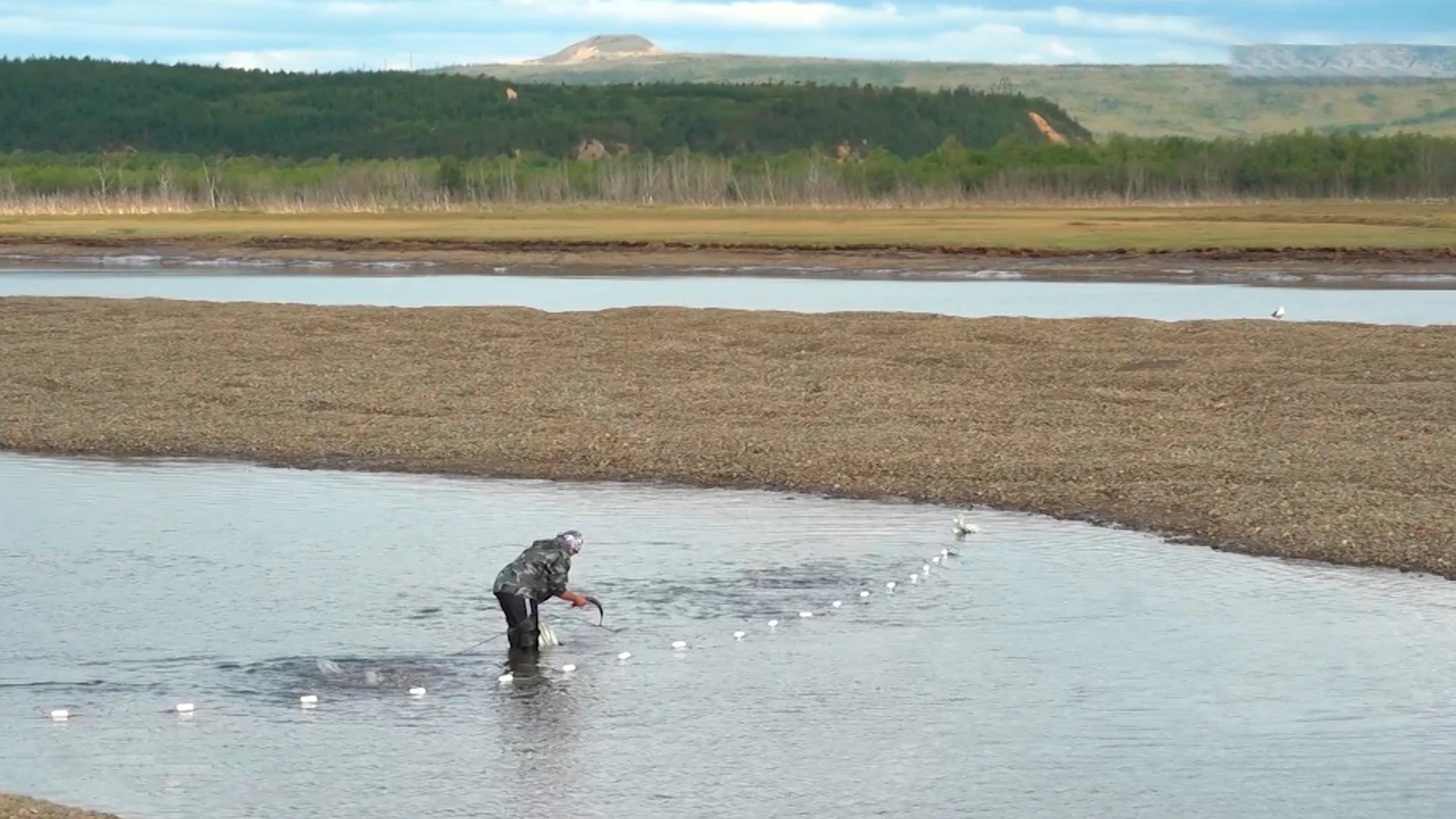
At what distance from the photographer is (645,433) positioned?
61.0ft

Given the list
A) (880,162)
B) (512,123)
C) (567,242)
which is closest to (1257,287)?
(567,242)

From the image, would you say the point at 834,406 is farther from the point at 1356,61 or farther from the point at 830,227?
the point at 1356,61

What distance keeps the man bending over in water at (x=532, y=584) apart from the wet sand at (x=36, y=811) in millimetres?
3171

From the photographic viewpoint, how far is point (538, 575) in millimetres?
11266

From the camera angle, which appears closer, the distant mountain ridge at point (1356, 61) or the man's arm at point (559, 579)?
the man's arm at point (559, 579)

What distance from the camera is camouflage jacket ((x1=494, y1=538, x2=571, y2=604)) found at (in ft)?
36.9

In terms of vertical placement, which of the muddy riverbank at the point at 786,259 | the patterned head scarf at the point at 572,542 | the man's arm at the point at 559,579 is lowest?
the muddy riverbank at the point at 786,259

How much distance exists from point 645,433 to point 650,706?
8.37m

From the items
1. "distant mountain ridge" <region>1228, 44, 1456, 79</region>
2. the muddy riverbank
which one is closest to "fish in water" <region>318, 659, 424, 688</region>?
the muddy riverbank

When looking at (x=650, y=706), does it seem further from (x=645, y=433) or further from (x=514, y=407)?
(x=514, y=407)

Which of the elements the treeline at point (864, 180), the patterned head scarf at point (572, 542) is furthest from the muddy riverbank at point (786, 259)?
the patterned head scarf at point (572, 542)

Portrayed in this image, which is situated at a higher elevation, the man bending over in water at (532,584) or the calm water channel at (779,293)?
the man bending over in water at (532,584)

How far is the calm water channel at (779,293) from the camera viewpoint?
31797mm

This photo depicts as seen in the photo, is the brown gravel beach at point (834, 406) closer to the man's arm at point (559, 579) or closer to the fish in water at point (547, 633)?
the fish in water at point (547, 633)
